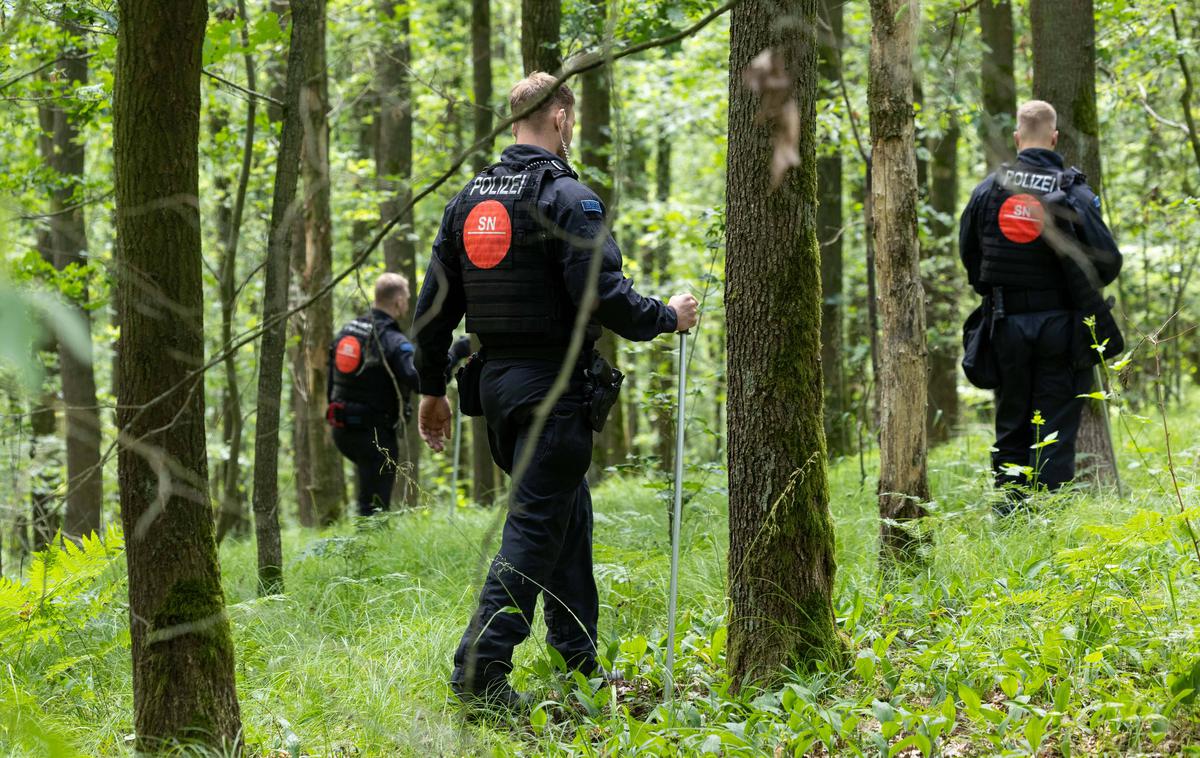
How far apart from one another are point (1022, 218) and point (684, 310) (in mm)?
2971

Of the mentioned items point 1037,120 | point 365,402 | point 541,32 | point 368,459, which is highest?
point 541,32

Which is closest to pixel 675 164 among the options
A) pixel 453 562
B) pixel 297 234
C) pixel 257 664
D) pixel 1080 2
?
pixel 297 234

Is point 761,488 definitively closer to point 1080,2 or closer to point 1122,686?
point 1122,686

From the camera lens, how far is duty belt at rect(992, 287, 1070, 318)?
5.75 meters

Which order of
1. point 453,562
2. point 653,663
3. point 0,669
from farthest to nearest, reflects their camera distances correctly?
1. point 453,562
2. point 0,669
3. point 653,663

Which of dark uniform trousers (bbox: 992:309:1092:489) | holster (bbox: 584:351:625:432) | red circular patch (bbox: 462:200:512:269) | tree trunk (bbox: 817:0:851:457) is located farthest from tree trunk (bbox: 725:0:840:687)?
tree trunk (bbox: 817:0:851:457)

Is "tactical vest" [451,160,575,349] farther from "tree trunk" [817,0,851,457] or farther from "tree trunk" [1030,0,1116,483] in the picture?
"tree trunk" [817,0,851,457]

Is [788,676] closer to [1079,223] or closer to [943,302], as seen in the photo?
[1079,223]

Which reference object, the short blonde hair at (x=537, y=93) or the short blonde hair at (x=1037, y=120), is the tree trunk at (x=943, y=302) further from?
the short blonde hair at (x=537, y=93)

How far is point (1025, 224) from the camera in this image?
570cm

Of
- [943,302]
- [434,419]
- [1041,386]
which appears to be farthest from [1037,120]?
[943,302]

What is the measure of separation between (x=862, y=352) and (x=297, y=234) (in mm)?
5150

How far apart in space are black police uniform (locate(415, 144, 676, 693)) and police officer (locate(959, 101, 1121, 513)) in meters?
2.94

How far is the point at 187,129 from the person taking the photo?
108 inches
